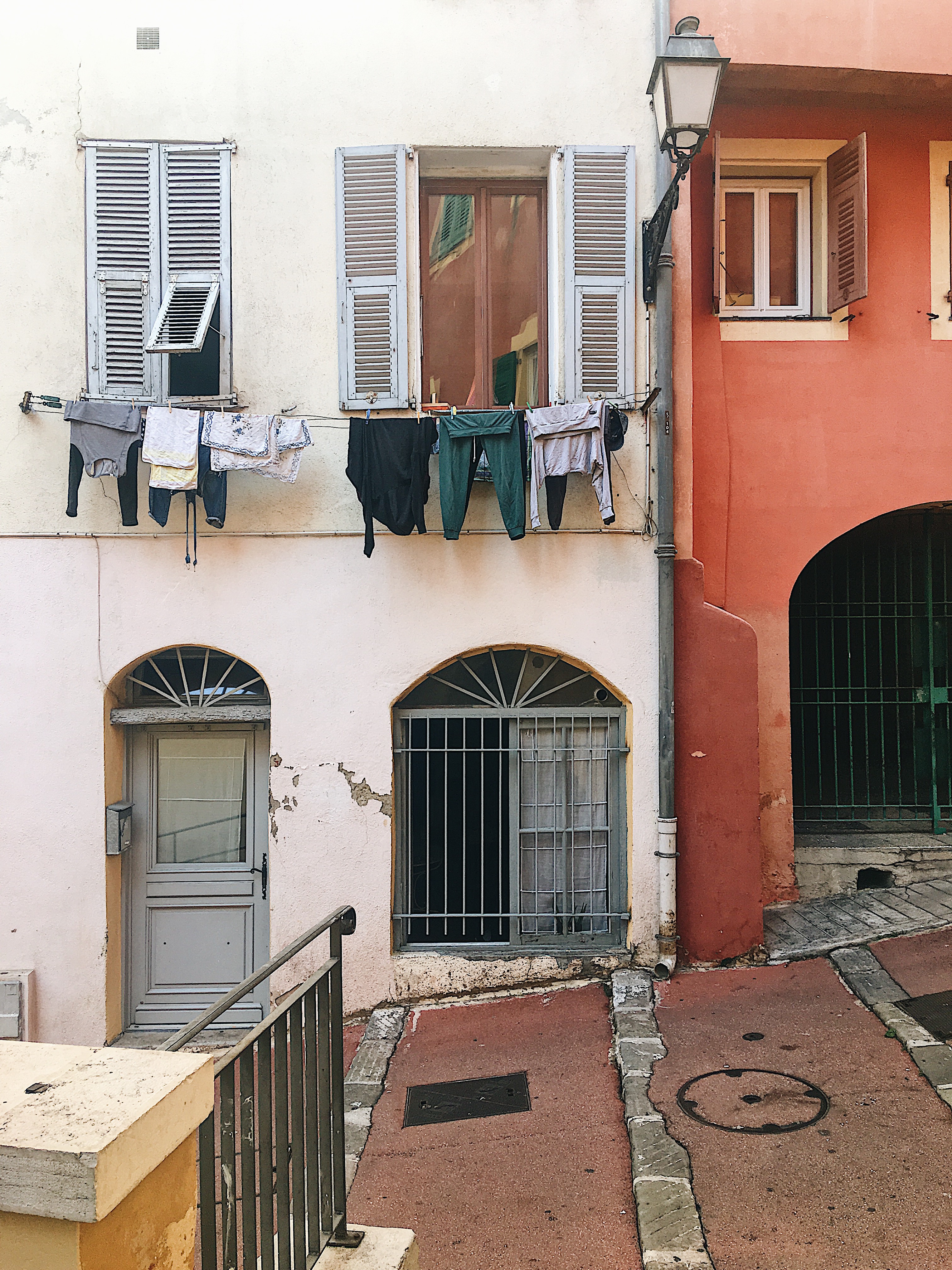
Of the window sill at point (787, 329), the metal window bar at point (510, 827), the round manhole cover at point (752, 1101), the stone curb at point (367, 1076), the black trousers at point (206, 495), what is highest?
the window sill at point (787, 329)

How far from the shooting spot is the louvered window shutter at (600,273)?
7.10 metres

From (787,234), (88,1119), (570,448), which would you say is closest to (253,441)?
(570,448)

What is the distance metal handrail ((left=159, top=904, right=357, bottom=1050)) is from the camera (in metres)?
2.47

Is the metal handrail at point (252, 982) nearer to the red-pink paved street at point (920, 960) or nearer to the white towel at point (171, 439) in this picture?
the white towel at point (171, 439)

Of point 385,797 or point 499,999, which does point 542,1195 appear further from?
point 385,797

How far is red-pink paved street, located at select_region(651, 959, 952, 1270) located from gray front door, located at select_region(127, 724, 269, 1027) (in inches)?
131

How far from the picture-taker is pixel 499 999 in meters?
7.02

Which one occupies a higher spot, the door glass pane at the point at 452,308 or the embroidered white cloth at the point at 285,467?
the door glass pane at the point at 452,308

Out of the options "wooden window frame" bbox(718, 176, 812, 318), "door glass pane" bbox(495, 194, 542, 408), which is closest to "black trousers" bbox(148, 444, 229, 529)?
"door glass pane" bbox(495, 194, 542, 408)

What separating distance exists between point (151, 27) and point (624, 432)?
15.2 feet

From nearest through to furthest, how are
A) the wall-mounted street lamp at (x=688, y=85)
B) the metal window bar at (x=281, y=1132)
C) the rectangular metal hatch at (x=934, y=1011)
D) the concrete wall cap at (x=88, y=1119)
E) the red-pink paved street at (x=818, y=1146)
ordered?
the concrete wall cap at (x=88, y=1119)
the metal window bar at (x=281, y=1132)
the red-pink paved street at (x=818, y=1146)
the wall-mounted street lamp at (x=688, y=85)
the rectangular metal hatch at (x=934, y=1011)

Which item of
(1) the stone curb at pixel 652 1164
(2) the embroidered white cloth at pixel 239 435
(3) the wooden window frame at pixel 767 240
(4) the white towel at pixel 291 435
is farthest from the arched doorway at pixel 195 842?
A: (3) the wooden window frame at pixel 767 240

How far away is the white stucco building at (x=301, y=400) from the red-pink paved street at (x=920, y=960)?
1.69 meters

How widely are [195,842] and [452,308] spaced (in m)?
4.75
